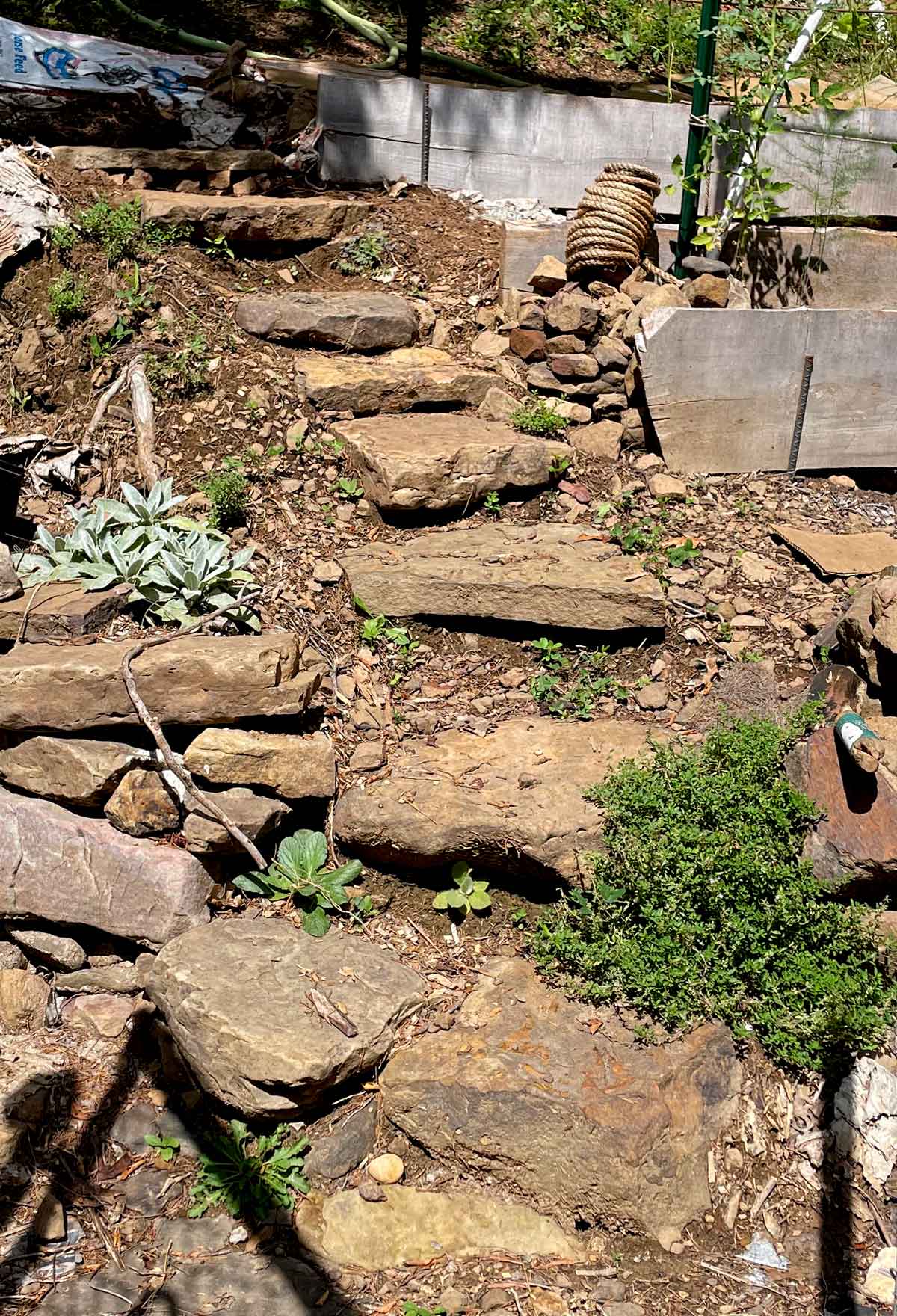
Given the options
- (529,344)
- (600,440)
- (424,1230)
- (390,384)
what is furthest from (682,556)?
(424,1230)

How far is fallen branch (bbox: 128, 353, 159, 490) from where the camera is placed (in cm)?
496

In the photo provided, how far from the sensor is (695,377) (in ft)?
17.3

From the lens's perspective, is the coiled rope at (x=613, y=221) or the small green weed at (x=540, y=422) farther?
the coiled rope at (x=613, y=221)

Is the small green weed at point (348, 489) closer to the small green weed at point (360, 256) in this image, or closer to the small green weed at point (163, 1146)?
the small green weed at point (360, 256)

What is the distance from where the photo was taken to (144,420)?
5.09m

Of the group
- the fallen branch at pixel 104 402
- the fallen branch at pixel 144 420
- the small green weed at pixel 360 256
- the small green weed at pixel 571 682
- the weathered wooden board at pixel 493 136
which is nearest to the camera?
the small green weed at pixel 571 682

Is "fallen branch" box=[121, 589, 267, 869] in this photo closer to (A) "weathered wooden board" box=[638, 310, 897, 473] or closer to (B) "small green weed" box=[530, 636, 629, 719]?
(B) "small green weed" box=[530, 636, 629, 719]

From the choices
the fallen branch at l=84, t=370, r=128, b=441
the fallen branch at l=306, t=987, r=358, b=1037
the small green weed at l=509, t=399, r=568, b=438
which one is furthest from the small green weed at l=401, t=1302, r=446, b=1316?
the fallen branch at l=84, t=370, r=128, b=441

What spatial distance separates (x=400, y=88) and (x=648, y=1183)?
5870 mm

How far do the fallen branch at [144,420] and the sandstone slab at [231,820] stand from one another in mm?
1657

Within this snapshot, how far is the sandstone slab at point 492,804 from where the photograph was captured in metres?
3.75

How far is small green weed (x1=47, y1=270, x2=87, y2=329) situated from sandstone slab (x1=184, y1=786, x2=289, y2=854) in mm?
2811

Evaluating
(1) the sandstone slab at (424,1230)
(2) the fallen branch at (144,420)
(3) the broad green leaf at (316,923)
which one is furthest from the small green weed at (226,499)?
(1) the sandstone slab at (424,1230)

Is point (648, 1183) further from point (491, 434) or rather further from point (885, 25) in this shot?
point (885, 25)
